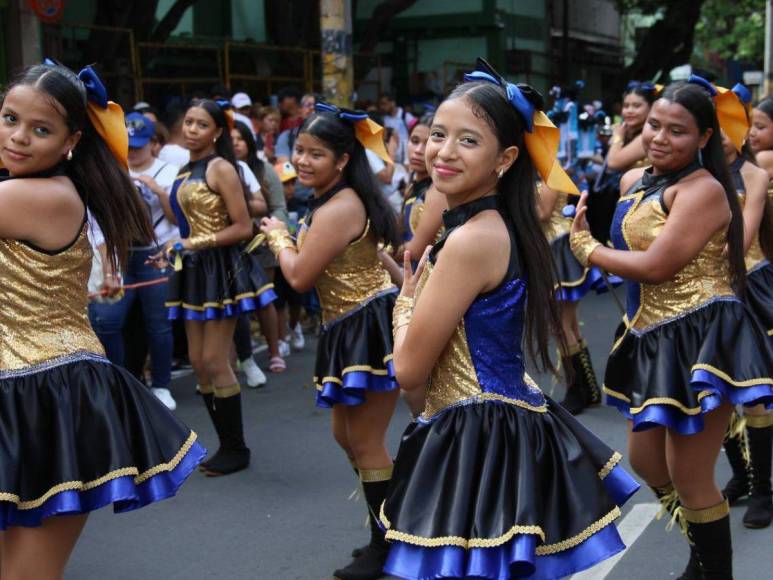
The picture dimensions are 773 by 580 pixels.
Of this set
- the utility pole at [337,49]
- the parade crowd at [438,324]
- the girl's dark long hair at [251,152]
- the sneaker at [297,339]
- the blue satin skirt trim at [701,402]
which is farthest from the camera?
the utility pole at [337,49]

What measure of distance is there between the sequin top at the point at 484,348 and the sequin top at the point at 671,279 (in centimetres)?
132

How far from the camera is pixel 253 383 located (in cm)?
862

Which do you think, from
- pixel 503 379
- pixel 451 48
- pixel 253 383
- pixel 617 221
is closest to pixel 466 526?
pixel 503 379

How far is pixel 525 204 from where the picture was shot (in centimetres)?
322

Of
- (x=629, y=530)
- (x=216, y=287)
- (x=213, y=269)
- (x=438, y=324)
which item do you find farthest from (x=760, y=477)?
(x=213, y=269)

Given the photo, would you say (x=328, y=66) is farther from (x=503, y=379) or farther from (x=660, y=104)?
(x=503, y=379)

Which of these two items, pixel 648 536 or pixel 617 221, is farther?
pixel 648 536

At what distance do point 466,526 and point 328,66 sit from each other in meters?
8.31

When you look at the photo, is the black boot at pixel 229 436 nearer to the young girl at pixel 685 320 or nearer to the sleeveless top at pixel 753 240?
the young girl at pixel 685 320

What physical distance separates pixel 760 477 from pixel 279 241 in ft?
8.40

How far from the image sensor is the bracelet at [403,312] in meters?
3.13

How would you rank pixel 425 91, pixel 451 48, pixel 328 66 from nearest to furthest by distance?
pixel 328 66 < pixel 425 91 < pixel 451 48

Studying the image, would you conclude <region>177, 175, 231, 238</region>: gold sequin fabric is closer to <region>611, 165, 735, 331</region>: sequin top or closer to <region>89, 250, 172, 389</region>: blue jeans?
<region>89, 250, 172, 389</region>: blue jeans

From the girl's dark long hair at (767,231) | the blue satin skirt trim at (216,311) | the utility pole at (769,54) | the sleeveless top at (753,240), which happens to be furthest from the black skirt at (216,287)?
the utility pole at (769,54)
